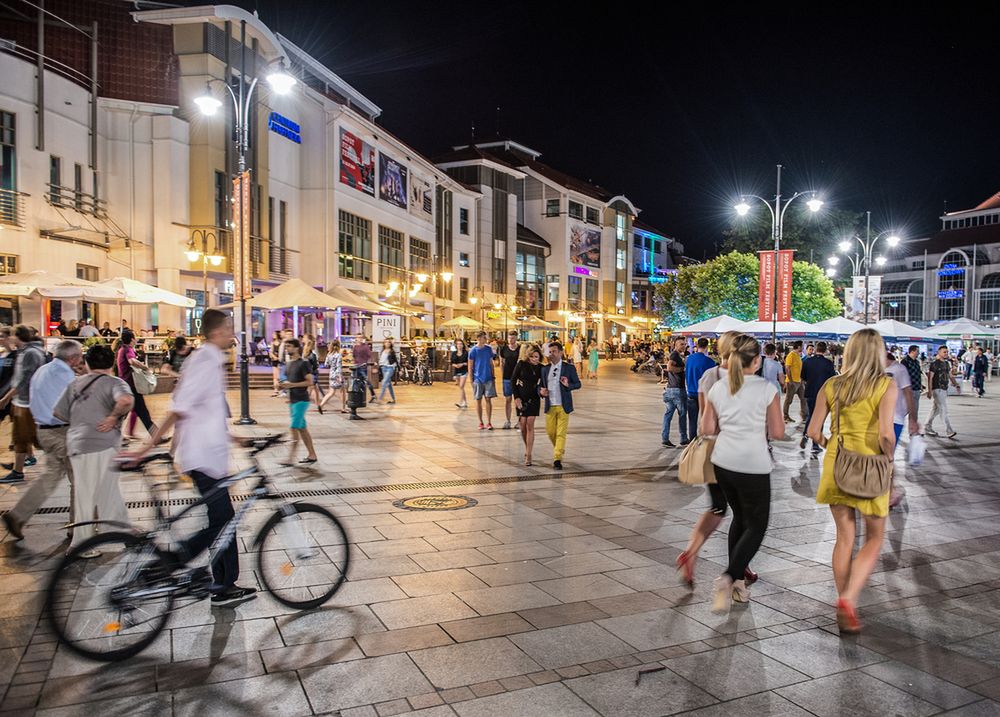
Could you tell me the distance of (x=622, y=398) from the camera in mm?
22812

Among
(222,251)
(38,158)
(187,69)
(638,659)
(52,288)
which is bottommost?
(638,659)

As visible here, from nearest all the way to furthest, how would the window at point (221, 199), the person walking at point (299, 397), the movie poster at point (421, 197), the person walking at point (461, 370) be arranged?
the person walking at point (299, 397) < the person walking at point (461, 370) < the window at point (221, 199) < the movie poster at point (421, 197)

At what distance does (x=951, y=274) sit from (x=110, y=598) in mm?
84002

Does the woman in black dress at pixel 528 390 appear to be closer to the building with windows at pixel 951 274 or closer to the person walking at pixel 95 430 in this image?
the person walking at pixel 95 430

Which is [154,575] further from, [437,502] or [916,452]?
[916,452]

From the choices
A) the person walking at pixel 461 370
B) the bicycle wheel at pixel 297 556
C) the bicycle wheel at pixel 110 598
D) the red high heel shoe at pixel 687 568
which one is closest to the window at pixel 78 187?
the person walking at pixel 461 370

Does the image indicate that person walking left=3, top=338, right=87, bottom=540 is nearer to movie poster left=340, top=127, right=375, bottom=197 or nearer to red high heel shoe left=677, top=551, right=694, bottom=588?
red high heel shoe left=677, top=551, right=694, bottom=588

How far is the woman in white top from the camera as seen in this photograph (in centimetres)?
470

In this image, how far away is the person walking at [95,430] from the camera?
546 cm

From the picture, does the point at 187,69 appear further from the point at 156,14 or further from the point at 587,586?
the point at 587,586

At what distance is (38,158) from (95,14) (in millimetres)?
7673

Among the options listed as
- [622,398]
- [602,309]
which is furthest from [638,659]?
[602,309]

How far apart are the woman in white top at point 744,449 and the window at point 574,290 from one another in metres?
59.6

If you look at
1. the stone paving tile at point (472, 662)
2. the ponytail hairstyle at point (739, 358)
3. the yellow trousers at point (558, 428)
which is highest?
the ponytail hairstyle at point (739, 358)
